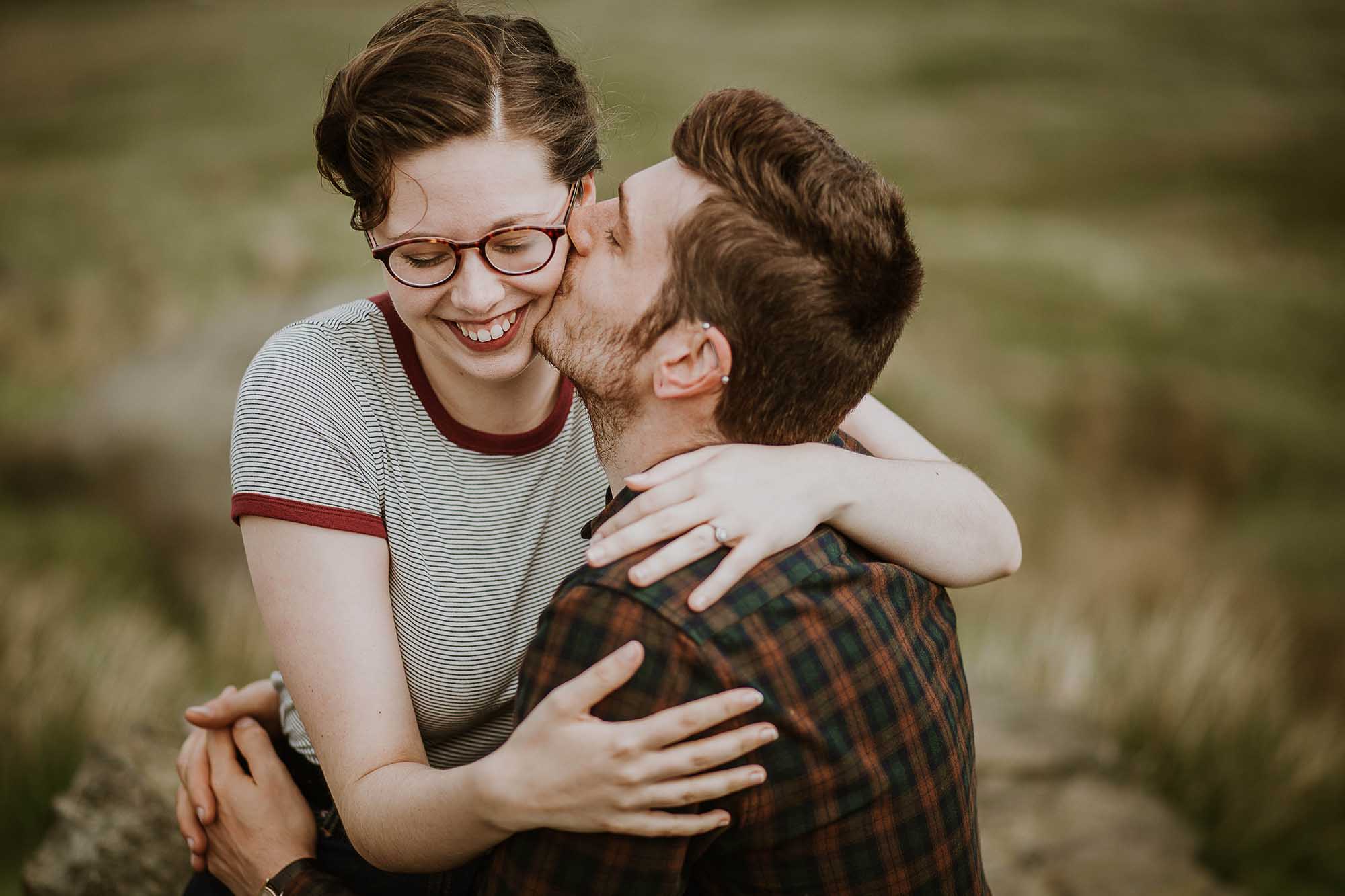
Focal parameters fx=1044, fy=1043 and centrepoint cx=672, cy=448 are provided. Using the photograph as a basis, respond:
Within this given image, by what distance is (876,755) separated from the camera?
6.33 ft

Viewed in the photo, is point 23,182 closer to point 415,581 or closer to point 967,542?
point 415,581

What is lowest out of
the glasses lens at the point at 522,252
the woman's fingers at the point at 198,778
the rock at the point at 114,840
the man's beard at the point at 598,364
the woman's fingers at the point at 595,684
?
A: the rock at the point at 114,840

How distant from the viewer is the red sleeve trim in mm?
2125

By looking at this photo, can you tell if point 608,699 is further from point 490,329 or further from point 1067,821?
point 1067,821

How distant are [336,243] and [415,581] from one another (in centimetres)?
672

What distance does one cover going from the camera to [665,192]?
85.7 inches

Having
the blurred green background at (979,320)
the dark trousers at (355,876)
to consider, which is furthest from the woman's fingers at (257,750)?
the blurred green background at (979,320)

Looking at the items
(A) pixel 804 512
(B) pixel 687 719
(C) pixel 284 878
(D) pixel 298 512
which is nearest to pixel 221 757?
(C) pixel 284 878

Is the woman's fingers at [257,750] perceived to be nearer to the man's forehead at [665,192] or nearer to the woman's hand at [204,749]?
the woman's hand at [204,749]

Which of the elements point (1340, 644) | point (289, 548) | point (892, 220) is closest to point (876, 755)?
point (892, 220)

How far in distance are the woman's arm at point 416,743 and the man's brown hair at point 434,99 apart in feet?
2.61

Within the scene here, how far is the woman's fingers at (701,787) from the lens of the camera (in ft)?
5.52

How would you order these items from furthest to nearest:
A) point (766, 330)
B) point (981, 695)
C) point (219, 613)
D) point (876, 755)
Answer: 1. point (219, 613)
2. point (981, 695)
3. point (766, 330)
4. point (876, 755)

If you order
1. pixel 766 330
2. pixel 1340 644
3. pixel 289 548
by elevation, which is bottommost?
pixel 1340 644
